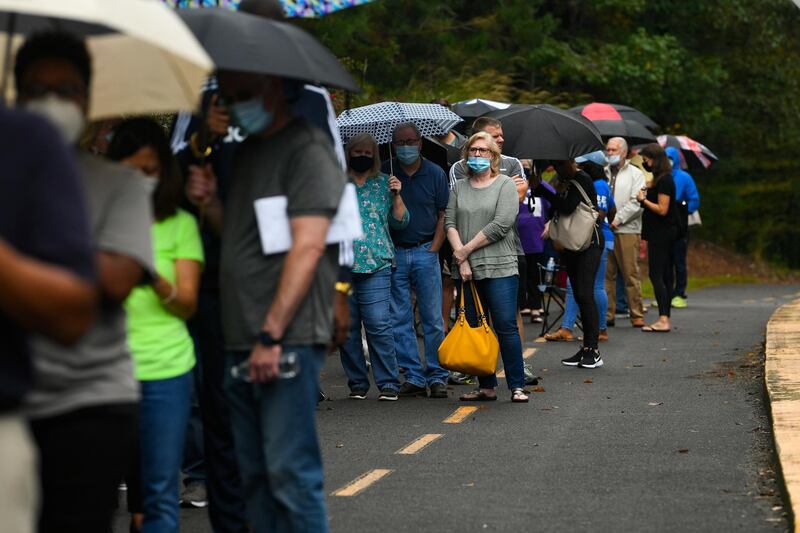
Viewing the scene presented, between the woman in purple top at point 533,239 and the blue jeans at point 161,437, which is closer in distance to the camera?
the blue jeans at point 161,437

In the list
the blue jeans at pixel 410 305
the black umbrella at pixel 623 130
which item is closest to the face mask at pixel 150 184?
the blue jeans at pixel 410 305

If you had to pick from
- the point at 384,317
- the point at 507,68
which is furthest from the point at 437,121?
the point at 507,68

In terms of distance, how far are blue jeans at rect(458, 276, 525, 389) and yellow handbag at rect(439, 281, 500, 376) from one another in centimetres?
10

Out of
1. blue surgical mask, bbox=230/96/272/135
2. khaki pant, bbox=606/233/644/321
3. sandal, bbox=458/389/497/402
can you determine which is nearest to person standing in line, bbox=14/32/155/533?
blue surgical mask, bbox=230/96/272/135

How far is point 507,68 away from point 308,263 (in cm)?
3146

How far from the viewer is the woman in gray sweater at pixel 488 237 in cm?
1102

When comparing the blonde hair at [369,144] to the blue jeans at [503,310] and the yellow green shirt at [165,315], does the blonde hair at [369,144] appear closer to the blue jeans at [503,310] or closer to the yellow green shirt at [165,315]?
the blue jeans at [503,310]

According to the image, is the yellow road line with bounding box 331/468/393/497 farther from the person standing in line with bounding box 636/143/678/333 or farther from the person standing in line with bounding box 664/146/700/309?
the person standing in line with bounding box 664/146/700/309

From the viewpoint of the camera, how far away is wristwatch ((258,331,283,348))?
16.5 feet

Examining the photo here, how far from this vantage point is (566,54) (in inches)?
1480

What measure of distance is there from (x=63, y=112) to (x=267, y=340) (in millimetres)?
1493

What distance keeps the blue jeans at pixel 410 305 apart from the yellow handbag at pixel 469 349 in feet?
2.68

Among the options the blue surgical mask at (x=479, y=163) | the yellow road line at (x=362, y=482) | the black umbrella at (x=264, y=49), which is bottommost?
the yellow road line at (x=362, y=482)

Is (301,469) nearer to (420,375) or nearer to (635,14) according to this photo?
(420,375)
